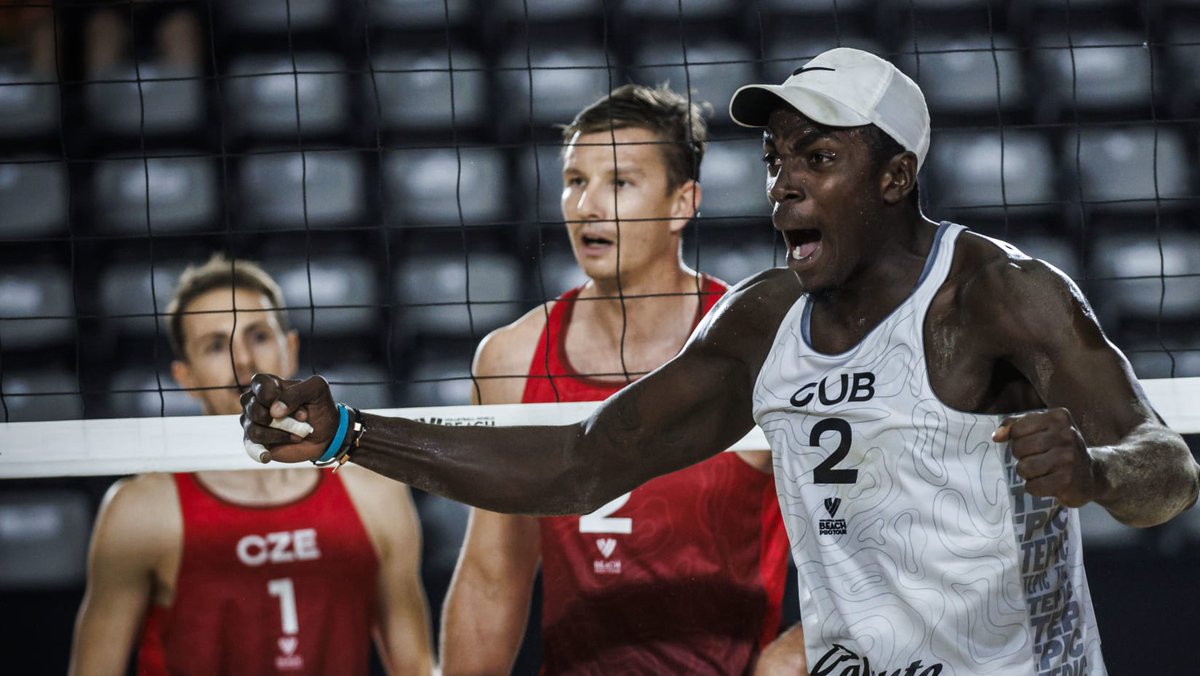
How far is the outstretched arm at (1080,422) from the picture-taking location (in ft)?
5.23

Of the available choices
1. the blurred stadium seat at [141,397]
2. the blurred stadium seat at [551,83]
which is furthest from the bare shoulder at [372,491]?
the blurred stadium seat at [551,83]

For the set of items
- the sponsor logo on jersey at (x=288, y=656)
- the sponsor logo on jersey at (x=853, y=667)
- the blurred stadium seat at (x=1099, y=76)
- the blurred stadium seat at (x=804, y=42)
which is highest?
the blurred stadium seat at (x=804, y=42)

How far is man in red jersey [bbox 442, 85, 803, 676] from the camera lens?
3.65 meters

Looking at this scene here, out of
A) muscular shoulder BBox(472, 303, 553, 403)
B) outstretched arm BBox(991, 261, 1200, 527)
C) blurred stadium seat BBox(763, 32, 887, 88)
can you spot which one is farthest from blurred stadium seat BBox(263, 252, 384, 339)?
outstretched arm BBox(991, 261, 1200, 527)

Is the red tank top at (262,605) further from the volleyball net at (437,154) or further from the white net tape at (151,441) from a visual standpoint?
the volleyball net at (437,154)

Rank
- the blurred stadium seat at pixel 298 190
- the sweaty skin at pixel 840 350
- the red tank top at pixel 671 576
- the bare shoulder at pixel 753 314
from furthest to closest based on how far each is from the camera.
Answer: the blurred stadium seat at pixel 298 190, the red tank top at pixel 671 576, the bare shoulder at pixel 753 314, the sweaty skin at pixel 840 350

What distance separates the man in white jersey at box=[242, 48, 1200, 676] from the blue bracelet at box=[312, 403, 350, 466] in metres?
0.03

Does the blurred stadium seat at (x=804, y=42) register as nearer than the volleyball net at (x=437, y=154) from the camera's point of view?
No

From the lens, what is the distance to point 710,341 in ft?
7.94

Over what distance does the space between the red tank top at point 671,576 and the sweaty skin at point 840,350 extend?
1.24m

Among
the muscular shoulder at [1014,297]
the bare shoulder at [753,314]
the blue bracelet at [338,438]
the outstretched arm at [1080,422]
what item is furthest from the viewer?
the bare shoulder at [753,314]

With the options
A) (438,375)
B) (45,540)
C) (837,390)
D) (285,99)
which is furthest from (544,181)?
(837,390)

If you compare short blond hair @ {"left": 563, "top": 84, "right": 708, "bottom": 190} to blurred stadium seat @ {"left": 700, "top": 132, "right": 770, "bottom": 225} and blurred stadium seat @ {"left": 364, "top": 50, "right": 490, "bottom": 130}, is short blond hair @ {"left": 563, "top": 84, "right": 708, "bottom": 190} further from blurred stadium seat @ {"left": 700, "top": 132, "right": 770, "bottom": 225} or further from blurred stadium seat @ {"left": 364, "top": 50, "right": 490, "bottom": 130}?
blurred stadium seat @ {"left": 364, "top": 50, "right": 490, "bottom": 130}

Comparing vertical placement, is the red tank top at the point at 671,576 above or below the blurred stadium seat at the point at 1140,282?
below
